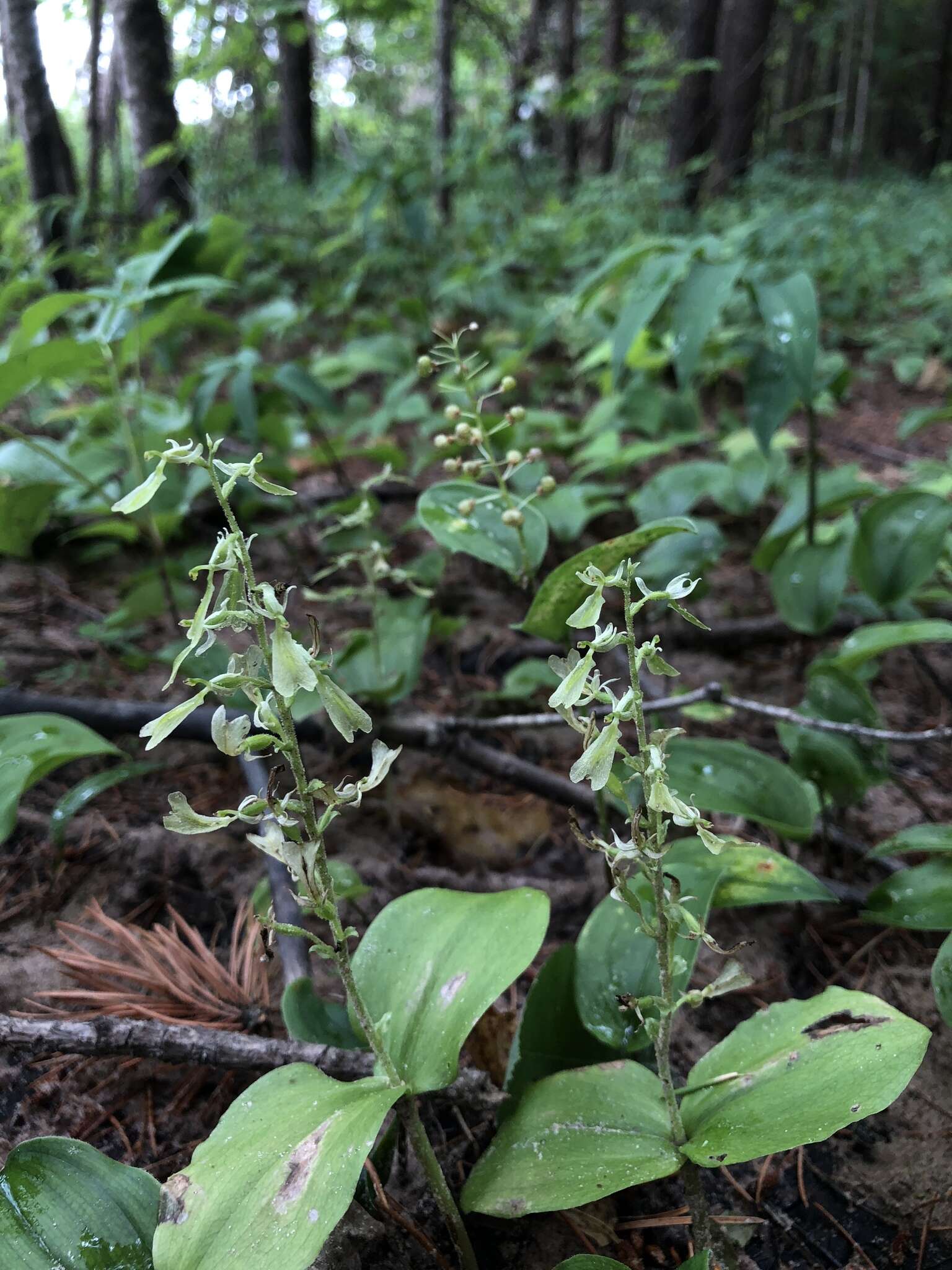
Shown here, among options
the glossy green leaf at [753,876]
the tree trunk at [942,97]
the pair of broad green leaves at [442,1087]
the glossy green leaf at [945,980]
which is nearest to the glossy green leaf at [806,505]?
the glossy green leaf at [753,876]

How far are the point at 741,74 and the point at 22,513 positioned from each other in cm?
936

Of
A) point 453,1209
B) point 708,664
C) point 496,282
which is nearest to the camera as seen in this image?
point 453,1209

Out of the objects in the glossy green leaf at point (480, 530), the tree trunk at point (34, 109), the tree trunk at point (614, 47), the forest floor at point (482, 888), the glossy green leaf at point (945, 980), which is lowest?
the forest floor at point (482, 888)

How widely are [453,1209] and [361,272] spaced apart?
5.23 metres

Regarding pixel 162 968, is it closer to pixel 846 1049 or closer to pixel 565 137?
pixel 846 1049

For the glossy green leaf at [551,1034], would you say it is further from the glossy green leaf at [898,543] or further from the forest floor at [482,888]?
the glossy green leaf at [898,543]

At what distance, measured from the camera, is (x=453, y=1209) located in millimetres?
968

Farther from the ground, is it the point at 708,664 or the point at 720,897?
the point at 720,897

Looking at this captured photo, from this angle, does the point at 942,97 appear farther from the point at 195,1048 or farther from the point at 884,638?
the point at 195,1048

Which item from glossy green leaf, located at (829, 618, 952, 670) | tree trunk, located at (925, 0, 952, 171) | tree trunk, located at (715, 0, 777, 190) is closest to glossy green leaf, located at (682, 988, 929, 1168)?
glossy green leaf, located at (829, 618, 952, 670)

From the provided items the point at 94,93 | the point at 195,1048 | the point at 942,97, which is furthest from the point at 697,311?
the point at 942,97

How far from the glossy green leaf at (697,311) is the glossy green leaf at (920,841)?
1.11 m

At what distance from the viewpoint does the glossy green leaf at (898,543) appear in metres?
1.87

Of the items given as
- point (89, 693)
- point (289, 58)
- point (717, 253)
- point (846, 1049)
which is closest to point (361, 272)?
point (717, 253)
